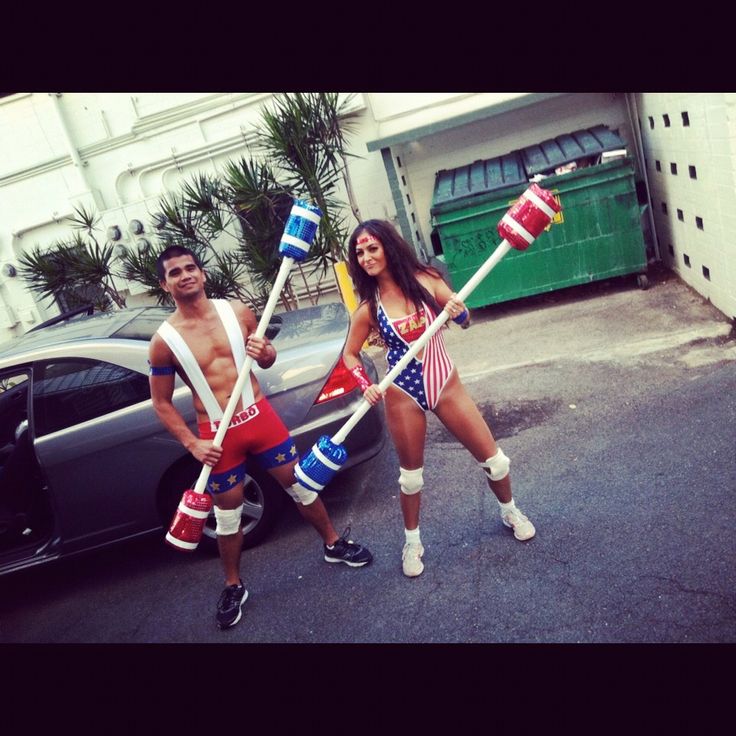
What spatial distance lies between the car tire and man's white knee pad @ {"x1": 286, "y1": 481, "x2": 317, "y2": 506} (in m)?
0.49

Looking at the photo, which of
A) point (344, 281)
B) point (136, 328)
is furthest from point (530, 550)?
point (344, 281)

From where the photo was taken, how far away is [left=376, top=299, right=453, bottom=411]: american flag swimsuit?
287cm

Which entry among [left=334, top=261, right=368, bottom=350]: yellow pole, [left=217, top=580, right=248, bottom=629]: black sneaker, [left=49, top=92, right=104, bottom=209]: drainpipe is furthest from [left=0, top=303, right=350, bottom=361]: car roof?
[left=49, top=92, right=104, bottom=209]: drainpipe

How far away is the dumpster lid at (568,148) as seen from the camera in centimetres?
661

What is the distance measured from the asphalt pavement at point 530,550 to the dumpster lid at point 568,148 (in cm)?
235

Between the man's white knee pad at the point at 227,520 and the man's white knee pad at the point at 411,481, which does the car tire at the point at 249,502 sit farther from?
the man's white knee pad at the point at 411,481

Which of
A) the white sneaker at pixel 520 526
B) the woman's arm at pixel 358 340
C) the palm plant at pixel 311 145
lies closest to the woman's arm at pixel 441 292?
the woman's arm at pixel 358 340

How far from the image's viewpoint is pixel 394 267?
286cm

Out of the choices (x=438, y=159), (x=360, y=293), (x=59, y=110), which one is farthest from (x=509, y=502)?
(x=59, y=110)

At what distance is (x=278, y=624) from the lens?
3.09m

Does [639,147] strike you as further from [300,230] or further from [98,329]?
[98,329]

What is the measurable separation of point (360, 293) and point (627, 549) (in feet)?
5.75

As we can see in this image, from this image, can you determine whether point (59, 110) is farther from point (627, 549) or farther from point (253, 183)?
point (627, 549)

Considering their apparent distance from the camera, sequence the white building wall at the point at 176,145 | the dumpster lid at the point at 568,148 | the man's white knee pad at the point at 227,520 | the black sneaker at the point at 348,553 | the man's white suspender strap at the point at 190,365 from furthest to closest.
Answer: the white building wall at the point at 176,145 < the dumpster lid at the point at 568,148 < the black sneaker at the point at 348,553 < the man's white knee pad at the point at 227,520 < the man's white suspender strap at the point at 190,365
